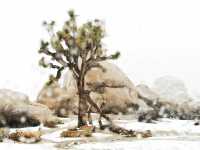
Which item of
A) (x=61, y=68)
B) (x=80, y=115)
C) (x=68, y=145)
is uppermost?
(x=61, y=68)

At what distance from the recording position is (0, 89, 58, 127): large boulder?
2542 cm

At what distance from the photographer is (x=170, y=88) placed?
1810 inches

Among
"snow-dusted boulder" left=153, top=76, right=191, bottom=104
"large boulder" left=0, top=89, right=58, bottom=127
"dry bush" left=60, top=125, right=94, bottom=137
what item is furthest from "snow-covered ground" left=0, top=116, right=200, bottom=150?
"snow-dusted boulder" left=153, top=76, right=191, bottom=104

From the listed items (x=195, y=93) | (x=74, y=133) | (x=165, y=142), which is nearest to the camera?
(x=165, y=142)

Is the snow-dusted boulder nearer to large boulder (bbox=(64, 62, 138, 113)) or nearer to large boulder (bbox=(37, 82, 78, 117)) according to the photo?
large boulder (bbox=(64, 62, 138, 113))

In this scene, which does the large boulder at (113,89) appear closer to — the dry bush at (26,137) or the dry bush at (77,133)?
the dry bush at (77,133)

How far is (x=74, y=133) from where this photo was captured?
67.4 feet

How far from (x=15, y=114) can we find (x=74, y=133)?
19.7 feet

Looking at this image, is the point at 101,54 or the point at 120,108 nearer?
the point at 101,54

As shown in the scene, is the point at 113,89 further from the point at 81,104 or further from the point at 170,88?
the point at 170,88

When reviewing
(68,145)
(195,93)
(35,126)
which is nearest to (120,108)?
(35,126)

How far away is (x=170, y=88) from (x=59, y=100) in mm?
15506

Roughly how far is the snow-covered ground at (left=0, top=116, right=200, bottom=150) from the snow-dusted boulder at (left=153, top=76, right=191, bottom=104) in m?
18.9

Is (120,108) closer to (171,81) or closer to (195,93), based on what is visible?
(171,81)
